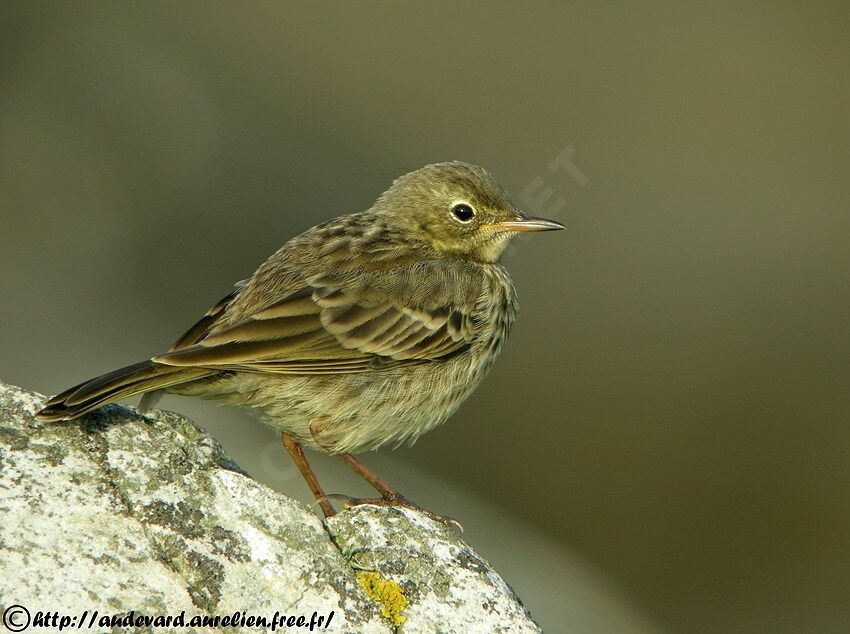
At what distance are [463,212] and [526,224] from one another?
426 mm

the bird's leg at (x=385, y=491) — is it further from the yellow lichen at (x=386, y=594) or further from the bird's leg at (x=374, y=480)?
the yellow lichen at (x=386, y=594)

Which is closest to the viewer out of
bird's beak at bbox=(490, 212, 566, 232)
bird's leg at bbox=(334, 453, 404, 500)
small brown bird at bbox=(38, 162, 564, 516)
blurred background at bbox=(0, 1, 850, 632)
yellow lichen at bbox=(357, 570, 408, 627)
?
yellow lichen at bbox=(357, 570, 408, 627)

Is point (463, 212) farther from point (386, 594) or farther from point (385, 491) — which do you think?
point (386, 594)

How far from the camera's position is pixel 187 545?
14.4 feet

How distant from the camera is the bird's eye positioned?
7.59 meters

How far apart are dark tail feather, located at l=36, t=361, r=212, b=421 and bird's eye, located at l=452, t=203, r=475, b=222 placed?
2336 mm

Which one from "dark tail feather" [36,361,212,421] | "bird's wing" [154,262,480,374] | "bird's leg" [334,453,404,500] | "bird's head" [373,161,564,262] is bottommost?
"bird's leg" [334,453,404,500]

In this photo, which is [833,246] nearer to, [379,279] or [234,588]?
[379,279]

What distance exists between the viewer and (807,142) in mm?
22344

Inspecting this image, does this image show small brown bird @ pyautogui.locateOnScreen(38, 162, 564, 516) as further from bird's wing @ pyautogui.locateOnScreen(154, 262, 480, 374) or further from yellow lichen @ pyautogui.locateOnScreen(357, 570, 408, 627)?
yellow lichen @ pyautogui.locateOnScreen(357, 570, 408, 627)

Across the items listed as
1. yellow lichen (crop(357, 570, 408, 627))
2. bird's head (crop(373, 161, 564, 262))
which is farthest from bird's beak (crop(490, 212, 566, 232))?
yellow lichen (crop(357, 570, 408, 627))

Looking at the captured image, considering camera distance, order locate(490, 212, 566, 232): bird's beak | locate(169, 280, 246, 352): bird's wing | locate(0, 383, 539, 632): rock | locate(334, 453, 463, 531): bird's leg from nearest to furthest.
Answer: locate(0, 383, 539, 632): rock
locate(334, 453, 463, 531): bird's leg
locate(169, 280, 246, 352): bird's wing
locate(490, 212, 566, 232): bird's beak

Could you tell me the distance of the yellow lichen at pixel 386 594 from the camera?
A: 4520 millimetres

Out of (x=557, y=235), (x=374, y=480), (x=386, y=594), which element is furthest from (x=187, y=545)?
(x=557, y=235)
